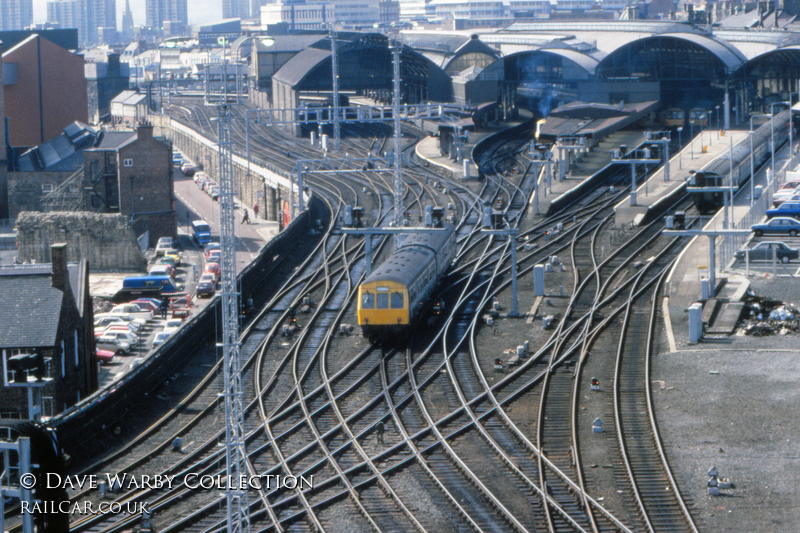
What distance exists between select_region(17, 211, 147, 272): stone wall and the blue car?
28.1 metres

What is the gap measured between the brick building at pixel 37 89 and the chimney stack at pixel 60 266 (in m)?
55.4

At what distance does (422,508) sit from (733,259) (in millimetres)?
20579

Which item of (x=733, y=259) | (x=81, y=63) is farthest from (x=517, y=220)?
A: (x=81, y=63)

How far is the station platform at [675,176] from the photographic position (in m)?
47.8

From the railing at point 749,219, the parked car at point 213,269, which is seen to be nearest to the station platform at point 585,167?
the railing at point 749,219

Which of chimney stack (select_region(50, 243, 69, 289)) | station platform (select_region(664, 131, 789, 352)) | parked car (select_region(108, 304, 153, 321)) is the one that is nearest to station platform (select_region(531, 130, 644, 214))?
station platform (select_region(664, 131, 789, 352))

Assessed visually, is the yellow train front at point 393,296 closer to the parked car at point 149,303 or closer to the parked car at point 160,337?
the parked car at point 160,337

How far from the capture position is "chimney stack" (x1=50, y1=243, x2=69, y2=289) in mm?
28578

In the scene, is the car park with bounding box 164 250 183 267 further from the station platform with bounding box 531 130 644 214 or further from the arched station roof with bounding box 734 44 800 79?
the arched station roof with bounding box 734 44 800 79

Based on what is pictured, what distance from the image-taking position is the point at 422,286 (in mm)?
Result: 33562

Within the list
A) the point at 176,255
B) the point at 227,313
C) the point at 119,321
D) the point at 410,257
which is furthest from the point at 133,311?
the point at 227,313

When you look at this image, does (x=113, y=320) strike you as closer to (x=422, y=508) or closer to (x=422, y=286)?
(x=422, y=286)

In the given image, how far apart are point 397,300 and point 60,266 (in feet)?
28.6

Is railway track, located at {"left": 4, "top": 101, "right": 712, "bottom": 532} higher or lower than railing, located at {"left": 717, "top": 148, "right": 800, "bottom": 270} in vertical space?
lower
